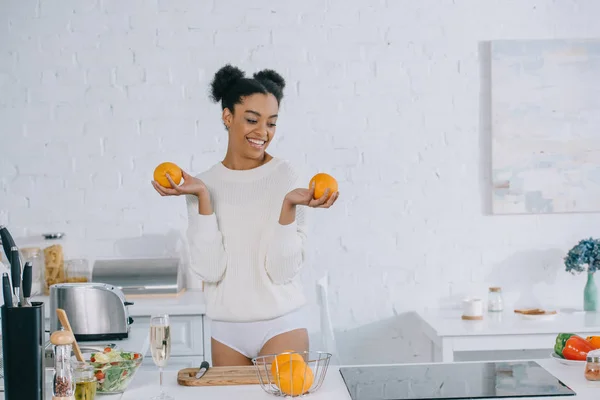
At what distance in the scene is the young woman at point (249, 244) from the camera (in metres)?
2.31

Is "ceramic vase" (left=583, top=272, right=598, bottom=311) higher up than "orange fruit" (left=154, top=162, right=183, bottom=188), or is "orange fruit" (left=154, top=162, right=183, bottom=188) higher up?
"orange fruit" (left=154, top=162, right=183, bottom=188)

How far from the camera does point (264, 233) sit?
2365mm

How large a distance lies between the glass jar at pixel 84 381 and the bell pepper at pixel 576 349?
1.18 metres

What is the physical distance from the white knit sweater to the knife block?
0.81 m

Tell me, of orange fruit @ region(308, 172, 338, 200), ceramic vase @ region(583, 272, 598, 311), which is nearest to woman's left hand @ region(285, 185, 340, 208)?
orange fruit @ region(308, 172, 338, 200)

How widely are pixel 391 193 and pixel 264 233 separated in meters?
1.39

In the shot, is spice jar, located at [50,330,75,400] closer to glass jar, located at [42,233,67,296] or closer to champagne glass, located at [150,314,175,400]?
champagne glass, located at [150,314,175,400]

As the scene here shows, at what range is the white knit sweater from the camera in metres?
2.32

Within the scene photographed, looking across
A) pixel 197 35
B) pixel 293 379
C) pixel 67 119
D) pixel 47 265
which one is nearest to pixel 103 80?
pixel 67 119

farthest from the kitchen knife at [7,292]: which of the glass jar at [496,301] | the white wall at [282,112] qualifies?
the glass jar at [496,301]

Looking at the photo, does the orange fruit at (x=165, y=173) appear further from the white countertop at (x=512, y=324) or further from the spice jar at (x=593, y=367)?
the white countertop at (x=512, y=324)

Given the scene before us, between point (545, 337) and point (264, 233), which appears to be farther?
point (545, 337)

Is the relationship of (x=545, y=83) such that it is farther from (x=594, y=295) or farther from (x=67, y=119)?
(x=67, y=119)

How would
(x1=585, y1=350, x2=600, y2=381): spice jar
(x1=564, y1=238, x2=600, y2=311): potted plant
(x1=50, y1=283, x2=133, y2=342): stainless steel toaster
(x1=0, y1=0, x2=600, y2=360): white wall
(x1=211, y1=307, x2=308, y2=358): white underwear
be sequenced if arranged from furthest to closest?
(x1=0, y1=0, x2=600, y2=360): white wall → (x1=564, y1=238, x2=600, y2=311): potted plant → (x1=50, y1=283, x2=133, y2=342): stainless steel toaster → (x1=211, y1=307, x2=308, y2=358): white underwear → (x1=585, y1=350, x2=600, y2=381): spice jar
